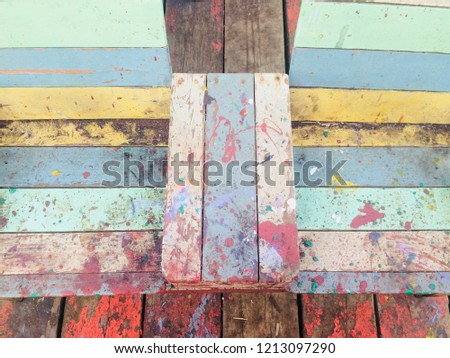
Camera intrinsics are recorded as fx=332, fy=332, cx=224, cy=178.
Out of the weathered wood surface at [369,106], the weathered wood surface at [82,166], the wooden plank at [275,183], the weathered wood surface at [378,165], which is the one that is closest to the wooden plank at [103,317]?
the weathered wood surface at [82,166]

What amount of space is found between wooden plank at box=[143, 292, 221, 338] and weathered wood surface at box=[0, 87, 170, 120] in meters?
0.97

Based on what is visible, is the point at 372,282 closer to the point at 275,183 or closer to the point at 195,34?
the point at 275,183

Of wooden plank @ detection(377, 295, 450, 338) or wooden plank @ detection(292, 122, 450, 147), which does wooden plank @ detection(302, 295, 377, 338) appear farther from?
wooden plank @ detection(292, 122, 450, 147)

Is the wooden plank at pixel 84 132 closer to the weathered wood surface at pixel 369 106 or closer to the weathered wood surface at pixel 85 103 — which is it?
the weathered wood surface at pixel 85 103

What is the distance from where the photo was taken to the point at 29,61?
1483mm

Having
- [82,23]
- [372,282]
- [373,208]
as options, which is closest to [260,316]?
[372,282]

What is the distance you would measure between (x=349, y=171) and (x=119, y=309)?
1379 millimetres

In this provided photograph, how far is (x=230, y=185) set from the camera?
4.11 ft

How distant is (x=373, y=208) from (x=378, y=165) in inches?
9.8

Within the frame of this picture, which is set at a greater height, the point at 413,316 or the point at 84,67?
the point at 84,67

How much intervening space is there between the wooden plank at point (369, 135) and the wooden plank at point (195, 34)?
691 millimetres

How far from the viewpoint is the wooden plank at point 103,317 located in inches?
66.4

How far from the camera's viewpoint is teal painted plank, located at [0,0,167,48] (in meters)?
1.27
